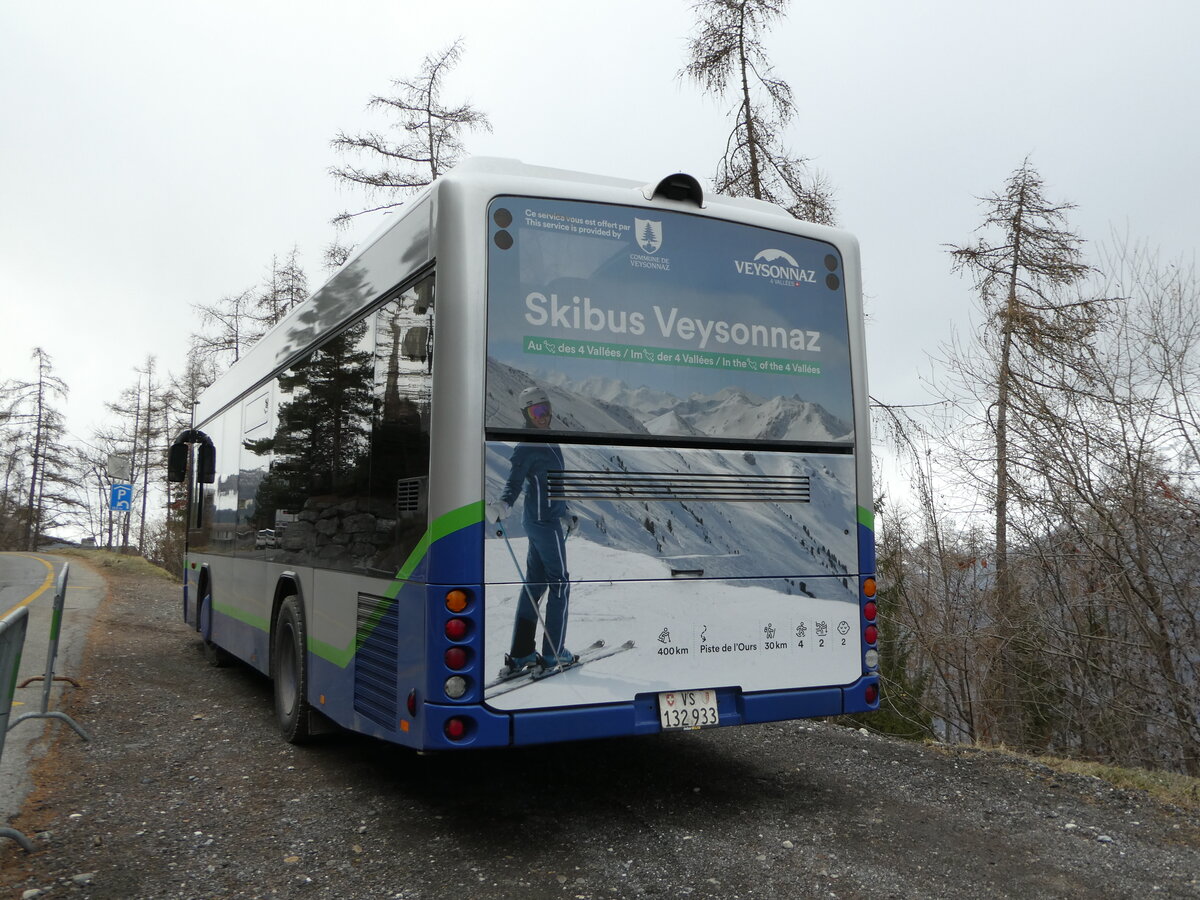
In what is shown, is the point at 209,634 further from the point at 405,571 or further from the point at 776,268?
the point at 776,268

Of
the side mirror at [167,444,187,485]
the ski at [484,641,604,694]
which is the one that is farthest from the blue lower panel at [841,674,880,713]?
the side mirror at [167,444,187,485]

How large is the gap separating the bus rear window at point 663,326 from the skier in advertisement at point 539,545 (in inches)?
4.5

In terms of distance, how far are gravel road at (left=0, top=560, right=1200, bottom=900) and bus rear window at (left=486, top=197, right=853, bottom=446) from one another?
212 centimetres

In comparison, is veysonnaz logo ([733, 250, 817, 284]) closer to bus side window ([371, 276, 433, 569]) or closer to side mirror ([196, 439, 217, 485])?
bus side window ([371, 276, 433, 569])

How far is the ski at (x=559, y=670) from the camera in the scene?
472 centimetres

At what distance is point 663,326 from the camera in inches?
206

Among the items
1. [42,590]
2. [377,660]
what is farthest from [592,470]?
[42,590]

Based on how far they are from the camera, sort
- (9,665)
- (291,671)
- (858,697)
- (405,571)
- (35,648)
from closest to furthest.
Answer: (9,665) < (405,571) < (858,697) < (291,671) < (35,648)

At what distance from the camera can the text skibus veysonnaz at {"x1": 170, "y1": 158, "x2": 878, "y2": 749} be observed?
15.5 feet

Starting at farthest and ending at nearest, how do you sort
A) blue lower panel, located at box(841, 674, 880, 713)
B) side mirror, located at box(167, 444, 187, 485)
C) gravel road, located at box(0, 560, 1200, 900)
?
side mirror, located at box(167, 444, 187, 485), blue lower panel, located at box(841, 674, 880, 713), gravel road, located at box(0, 560, 1200, 900)

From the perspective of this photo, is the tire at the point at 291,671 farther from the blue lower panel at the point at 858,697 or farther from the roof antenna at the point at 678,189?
the roof antenna at the point at 678,189

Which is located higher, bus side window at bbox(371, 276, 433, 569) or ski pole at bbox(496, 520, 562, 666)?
bus side window at bbox(371, 276, 433, 569)

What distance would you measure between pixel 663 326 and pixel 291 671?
3962 millimetres

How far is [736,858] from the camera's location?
15.7ft
